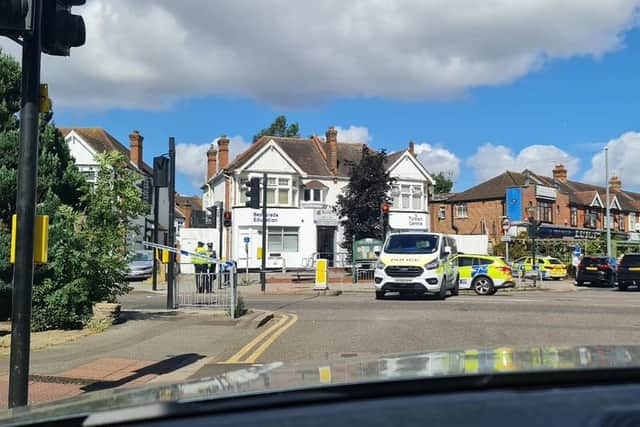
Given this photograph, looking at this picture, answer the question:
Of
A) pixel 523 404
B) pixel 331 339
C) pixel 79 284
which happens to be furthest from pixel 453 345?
pixel 523 404

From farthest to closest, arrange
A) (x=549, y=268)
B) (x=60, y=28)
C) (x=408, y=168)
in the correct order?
(x=408, y=168) → (x=549, y=268) → (x=60, y=28)

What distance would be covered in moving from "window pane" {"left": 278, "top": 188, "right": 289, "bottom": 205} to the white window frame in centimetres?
2391

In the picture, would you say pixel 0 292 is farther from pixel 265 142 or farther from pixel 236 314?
pixel 265 142

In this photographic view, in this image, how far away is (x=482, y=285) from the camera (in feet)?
79.7

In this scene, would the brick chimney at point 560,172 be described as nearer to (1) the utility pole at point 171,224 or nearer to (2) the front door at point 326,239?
(2) the front door at point 326,239

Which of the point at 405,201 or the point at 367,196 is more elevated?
the point at 405,201

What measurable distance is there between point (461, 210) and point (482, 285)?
41.4 m

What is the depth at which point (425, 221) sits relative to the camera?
51.3m

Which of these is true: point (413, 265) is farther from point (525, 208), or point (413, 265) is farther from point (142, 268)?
point (525, 208)

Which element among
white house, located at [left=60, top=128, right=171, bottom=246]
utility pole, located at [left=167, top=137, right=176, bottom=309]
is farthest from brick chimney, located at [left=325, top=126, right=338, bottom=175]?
utility pole, located at [left=167, top=137, right=176, bottom=309]

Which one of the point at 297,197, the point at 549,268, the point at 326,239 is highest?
the point at 297,197

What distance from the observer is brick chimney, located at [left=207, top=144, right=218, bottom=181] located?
5729 cm

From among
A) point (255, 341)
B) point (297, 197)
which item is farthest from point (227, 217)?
point (297, 197)

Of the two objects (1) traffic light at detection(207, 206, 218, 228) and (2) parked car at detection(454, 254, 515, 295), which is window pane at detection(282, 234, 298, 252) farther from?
(2) parked car at detection(454, 254, 515, 295)
